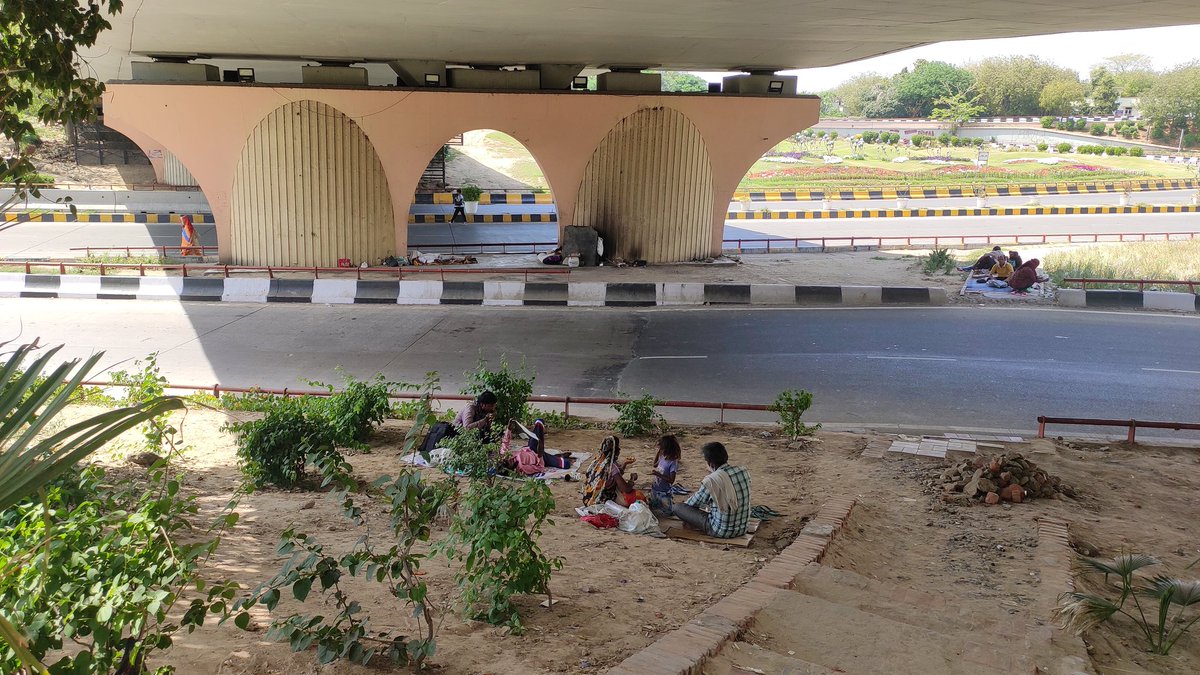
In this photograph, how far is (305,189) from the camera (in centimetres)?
1898

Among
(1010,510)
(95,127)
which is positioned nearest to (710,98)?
(1010,510)

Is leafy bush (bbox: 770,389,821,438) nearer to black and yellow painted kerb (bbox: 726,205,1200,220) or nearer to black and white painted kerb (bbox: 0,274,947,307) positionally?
black and white painted kerb (bbox: 0,274,947,307)

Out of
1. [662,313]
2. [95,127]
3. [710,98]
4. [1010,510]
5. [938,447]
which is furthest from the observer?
[95,127]

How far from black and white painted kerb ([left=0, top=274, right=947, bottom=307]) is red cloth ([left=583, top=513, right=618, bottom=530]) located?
1027 centimetres

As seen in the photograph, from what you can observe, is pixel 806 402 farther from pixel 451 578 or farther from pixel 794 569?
pixel 451 578

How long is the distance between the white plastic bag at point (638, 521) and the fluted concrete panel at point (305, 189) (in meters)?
13.3

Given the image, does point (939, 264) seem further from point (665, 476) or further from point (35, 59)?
point (35, 59)

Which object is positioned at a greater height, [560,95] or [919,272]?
[560,95]

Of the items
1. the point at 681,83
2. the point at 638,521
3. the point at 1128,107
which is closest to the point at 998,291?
the point at 638,521

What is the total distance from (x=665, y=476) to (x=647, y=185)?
42.8 ft

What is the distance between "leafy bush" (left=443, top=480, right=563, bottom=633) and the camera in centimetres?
530

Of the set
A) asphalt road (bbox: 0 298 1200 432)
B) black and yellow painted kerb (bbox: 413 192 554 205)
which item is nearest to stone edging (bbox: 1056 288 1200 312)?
asphalt road (bbox: 0 298 1200 432)

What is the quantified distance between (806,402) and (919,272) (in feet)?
39.0

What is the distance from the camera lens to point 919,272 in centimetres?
2088
